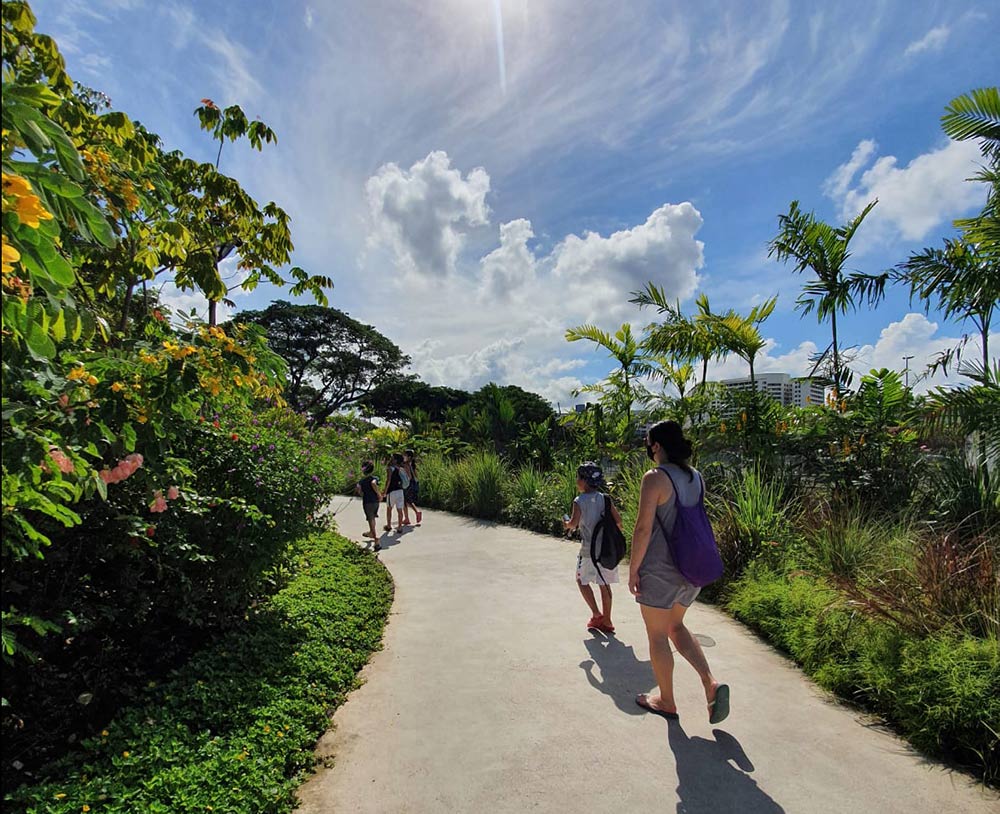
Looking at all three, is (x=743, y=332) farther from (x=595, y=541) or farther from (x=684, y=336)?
(x=595, y=541)

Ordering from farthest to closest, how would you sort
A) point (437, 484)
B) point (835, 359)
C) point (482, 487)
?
point (437, 484) < point (482, 487) < point (835, 359)

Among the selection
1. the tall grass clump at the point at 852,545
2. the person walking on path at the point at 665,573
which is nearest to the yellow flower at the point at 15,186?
the person walking on path at the point at 665,573

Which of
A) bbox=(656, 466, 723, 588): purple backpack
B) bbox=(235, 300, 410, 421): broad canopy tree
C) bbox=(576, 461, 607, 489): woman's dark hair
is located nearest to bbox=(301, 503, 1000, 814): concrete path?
bbox=(656, 466, 723, 588): purple backpack

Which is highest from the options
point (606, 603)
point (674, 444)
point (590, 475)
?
point (674, 444)

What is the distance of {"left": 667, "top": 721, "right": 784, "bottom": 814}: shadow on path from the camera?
2.57m

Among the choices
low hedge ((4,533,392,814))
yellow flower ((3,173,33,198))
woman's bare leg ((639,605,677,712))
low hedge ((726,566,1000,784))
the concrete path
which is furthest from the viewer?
woman's bare leg ((639,605,677,712))

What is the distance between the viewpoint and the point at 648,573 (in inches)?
129

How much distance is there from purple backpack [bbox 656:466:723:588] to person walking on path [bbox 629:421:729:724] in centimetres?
2

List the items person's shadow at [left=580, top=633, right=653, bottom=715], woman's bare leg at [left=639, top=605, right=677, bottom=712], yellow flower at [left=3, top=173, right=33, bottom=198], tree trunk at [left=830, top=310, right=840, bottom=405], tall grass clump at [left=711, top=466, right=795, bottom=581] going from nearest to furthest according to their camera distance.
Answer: yellow flower at [left=3, top=173, right=33, bottom=198]
woman's bare leg at [left=639, top=605, right=677, bottom=712]
person's shadow at [left=580, top=633, right=653, bottom=715]
tall grass clump at [left=711, top=466, right=795, bottom=581]
tree trunk at [left=830, top=310, right=840, bottom=405]

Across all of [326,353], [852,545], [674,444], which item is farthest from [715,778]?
[326,353]

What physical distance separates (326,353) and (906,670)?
123 feet

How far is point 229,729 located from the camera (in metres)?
3.11

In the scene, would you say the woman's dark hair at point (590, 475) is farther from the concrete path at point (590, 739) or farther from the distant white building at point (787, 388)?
the distant white building at point (787, 388)

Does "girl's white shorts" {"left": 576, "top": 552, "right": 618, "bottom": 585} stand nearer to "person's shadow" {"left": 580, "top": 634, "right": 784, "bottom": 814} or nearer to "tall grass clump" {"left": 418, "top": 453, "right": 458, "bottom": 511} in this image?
"person's shadow" {"left": 580, "top": 634, "right": 784, "bottom": 814}
